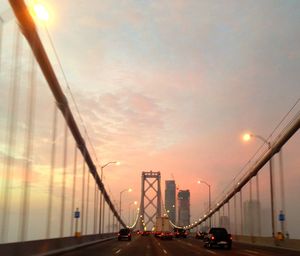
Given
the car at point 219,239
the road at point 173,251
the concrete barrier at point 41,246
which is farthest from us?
the car at point 219,239

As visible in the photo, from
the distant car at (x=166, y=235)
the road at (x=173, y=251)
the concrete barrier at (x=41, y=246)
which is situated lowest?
the road at (x=173, y=251)

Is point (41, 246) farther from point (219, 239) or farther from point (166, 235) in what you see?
point (166, 235)

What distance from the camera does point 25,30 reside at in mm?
27438

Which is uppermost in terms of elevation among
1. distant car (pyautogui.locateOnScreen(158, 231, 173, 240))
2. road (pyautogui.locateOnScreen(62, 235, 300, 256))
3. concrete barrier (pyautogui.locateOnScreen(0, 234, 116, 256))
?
distant car (pyautogui.locateOnScreen(158, 231, 173, 240))

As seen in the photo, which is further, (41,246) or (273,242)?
(273,242)

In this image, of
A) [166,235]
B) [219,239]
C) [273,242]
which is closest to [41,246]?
[219,239]

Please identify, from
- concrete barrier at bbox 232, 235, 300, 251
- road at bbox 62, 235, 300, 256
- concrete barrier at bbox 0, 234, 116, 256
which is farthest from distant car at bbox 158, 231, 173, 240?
road at bbox 62, 235, 300, 256

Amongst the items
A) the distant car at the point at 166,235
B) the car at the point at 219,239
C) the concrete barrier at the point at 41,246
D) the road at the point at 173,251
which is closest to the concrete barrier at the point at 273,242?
the road at the point at 173,251

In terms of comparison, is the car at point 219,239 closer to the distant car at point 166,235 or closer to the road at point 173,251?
the road at point 173,251

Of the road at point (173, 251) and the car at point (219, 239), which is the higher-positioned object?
the car at point (219, 239)

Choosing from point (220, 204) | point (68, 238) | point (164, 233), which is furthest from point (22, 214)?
point (220, 204)

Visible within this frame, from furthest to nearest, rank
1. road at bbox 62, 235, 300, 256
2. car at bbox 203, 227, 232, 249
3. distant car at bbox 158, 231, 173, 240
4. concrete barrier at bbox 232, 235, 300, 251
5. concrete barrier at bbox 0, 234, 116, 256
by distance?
distant car at bbox 158, 231, 173, 240
car at bbox 203, 227, 232, 249
concrete barrier at bbox 232, 235, 300, 251
road at bbox 62, 235, 300, 256
concrete barrier at bbox 0, 234, 116, 256

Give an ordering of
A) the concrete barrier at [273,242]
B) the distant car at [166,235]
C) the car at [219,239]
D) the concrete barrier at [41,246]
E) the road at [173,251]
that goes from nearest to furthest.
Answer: the concrete barrier at [41,246], the road at [173,251], the concrete barrier at [273,242], the car at [219,239], the distant car at [166,235]

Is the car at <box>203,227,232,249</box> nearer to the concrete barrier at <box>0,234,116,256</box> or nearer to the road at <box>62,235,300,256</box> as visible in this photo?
the road at <box>62,235,300,256</box>
